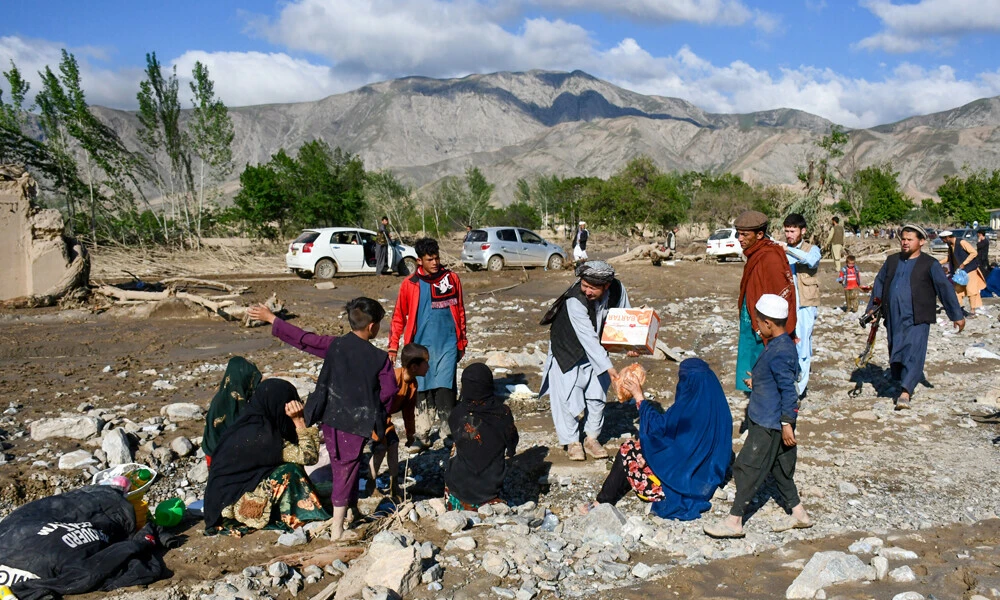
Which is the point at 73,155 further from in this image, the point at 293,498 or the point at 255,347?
the point at 293,498

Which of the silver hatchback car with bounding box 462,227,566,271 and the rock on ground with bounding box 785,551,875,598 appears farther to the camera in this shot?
the silver hatchback car with bounding box 462,227,566,271

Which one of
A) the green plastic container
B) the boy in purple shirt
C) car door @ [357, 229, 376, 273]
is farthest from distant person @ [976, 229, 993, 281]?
the green plastic container

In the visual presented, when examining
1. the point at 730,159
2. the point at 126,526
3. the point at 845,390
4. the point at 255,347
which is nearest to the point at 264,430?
the point at 126,526

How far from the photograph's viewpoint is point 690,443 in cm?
412

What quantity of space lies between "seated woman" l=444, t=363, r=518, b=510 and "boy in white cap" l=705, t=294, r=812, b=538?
4.21ft

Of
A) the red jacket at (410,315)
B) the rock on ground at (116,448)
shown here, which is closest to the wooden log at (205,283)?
the rock on ground at (116,448)

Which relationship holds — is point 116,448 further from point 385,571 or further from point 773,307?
point 773,307

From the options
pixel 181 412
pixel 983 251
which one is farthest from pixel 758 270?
pixel 983 251

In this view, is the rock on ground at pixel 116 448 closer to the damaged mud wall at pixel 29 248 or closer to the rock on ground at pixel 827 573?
the rock on ground at pixel 827 573

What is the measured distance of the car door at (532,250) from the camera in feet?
66.5

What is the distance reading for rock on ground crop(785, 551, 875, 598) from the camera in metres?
3.25

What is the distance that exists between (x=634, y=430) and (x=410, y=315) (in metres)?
2.19

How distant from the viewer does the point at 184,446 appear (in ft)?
18.4

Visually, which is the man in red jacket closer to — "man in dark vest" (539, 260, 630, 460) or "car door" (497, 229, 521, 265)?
"man in dark vest" (539, 260, 630, 460)
